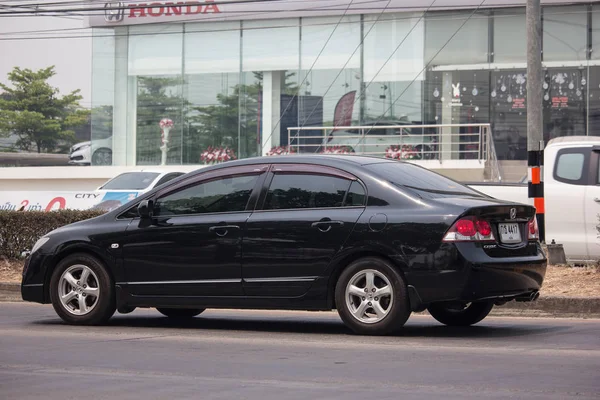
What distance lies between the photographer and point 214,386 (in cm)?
660

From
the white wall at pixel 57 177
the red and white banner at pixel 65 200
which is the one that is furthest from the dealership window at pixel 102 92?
the red and white banner at pixel 65 200

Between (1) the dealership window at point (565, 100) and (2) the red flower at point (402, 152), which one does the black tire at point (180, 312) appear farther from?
(1) the dealership window at point (565, 100)

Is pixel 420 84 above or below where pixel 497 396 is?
above

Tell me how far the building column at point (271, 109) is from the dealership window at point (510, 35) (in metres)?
6.83

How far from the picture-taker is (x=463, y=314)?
33.1ft

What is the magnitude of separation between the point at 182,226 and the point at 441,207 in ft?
8.06

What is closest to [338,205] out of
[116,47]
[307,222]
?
[307,222]

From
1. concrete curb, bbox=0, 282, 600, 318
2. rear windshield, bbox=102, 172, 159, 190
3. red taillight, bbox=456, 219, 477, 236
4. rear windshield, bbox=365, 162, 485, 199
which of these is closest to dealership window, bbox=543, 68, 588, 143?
rear windshield, bbox=102, 172, 159, 190

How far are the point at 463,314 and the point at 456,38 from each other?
77.7 feet

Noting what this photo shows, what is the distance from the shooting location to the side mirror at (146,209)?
10.1 m

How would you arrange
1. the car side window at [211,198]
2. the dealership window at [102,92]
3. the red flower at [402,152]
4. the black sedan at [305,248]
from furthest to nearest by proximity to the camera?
the dealership window at [102,92]
the red flower at [402,152]
the car side window at [211,198]
the black sedan at [305,248]

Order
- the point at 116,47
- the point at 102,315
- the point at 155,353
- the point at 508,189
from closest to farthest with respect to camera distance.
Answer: the point at 155,353 < the point at 102,315 < the point at 508,189 < the point at 116,47

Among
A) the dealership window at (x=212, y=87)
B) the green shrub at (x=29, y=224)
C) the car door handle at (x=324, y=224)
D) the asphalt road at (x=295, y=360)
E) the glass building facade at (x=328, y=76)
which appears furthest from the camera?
the dealership window at (x=212, y=87)

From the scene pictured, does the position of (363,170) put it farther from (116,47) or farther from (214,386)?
(116,47)
